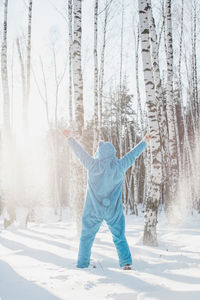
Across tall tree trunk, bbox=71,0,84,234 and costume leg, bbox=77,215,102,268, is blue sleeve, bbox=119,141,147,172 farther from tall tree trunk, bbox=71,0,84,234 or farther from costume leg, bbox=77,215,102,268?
tall tree trunk, bbox=71,0,84,234

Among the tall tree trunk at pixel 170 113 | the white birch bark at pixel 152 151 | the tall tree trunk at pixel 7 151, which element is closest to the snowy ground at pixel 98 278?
the white birch bark at pixel 152 151

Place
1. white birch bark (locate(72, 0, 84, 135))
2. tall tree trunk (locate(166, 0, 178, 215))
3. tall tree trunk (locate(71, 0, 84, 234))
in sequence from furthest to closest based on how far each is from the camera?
tall tree trunk (locate(166, 0, 178, 215)), white birch bark (locate(72, 0, 84, 135)), tall tree trunk (locate(71, 0, 84, 234))

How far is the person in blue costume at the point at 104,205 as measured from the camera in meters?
3.15

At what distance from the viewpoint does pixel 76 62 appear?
637 cm

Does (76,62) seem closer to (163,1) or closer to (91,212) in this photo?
(91,212)

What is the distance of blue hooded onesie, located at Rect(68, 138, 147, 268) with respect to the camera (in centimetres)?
315

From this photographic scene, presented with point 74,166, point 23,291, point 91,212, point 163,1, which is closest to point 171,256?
point 91,212

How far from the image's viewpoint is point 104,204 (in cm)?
313

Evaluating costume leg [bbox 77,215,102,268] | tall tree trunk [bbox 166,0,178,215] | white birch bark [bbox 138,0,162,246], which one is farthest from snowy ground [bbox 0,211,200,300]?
tall tree trunk [bbox 166,0,178,215]

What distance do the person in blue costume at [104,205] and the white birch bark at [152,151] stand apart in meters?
2.25

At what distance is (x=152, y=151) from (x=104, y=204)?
2776 millimetres

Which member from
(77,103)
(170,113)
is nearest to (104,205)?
(77,103)

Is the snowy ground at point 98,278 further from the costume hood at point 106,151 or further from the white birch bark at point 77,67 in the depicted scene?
the white birch bark at point 77,67

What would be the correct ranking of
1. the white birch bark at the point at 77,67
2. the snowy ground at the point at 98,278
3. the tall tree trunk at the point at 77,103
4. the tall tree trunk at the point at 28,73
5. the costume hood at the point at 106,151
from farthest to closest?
the tall tree trunk at the point at 28,73, the white birch bark at the point at 77,67, the tall tree trunk at the point at 77,103, the costume hood at the point at 106,151, the snowy ground at the point at 98,278
